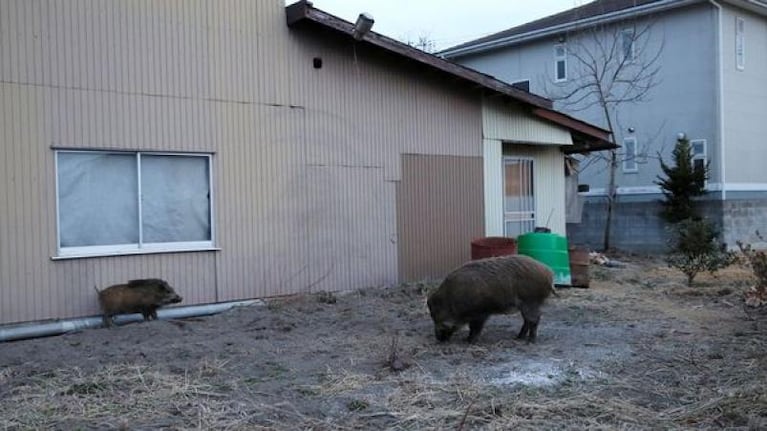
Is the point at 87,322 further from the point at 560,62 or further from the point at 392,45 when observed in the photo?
the point at 560,62

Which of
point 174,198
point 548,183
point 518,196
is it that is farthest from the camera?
point 548,183

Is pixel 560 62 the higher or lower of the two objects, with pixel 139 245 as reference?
higher

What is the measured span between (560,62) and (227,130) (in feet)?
51.6

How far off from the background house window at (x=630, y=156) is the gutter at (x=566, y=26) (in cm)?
364

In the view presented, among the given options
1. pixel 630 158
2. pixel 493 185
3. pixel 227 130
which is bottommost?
pixel 493 185

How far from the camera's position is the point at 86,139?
9.21 m

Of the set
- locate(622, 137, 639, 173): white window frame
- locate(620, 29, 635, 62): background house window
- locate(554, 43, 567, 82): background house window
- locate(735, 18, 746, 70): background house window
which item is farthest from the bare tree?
locate(735, 18, 746, 70): background house window

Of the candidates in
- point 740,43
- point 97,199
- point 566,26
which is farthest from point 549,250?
point 566,26

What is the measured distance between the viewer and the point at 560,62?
23625mm

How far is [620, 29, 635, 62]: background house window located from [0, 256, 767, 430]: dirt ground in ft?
42.3

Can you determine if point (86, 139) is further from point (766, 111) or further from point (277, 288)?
point (766, 111)

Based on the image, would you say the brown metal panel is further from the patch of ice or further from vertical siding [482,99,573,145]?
the patch of ice

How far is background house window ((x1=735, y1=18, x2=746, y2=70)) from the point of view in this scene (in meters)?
20.5

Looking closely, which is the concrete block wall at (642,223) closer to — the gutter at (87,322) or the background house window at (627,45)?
the background house window at (627,45)
